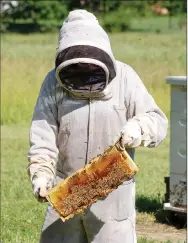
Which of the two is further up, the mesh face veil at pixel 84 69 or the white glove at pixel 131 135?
the mesh face veil at pixel 84 69

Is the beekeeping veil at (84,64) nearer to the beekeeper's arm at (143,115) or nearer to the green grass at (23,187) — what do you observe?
the beekeeper's arm at (143,115)

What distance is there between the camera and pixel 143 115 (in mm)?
4367

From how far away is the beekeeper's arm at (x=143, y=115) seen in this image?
14.0ft

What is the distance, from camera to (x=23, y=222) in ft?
23.9

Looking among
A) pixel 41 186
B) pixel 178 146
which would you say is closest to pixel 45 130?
pixel 41 186

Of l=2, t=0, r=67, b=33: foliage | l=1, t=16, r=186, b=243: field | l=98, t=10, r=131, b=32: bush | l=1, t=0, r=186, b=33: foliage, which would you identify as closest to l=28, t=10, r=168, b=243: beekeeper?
l=1, t=16, r=186, b=243: field

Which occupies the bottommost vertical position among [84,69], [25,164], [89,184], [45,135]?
[25,164]

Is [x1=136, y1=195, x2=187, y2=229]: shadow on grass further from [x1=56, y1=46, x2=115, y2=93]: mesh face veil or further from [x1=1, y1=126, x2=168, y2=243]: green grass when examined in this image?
[x1=56, y1=46, x2=115, y2=93]: mesh face veil

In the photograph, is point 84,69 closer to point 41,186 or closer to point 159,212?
point 41,186

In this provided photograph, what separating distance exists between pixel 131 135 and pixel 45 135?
56 centimetres

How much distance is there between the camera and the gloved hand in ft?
13.9

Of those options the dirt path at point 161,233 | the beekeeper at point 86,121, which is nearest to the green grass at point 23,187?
the dirt path at point 161,233

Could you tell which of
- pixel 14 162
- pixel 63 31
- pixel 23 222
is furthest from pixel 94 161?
pixel 14 162

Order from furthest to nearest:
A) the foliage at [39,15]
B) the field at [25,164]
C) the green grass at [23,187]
→ the foliage at [39,15]
the field at [25,164]
the green grass at [23,187]
